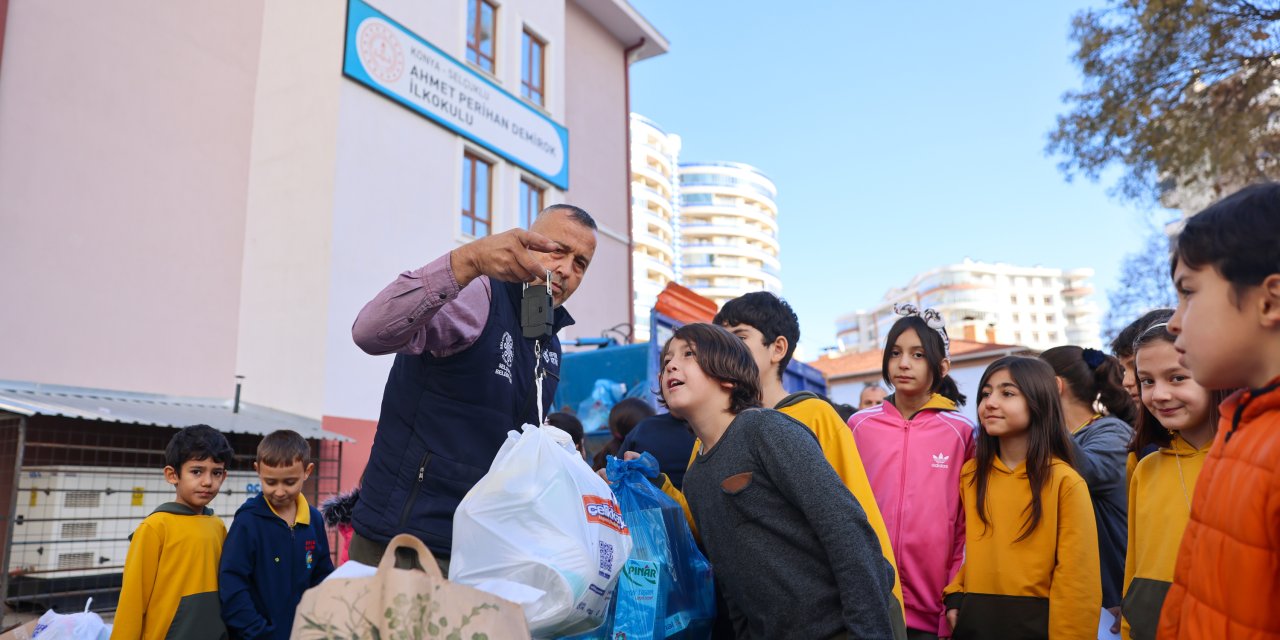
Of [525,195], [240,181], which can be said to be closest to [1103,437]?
[240,181]

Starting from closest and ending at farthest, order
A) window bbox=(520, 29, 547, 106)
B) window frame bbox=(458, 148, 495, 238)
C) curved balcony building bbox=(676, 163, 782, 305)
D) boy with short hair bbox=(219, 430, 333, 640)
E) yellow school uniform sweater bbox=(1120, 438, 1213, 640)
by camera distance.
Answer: yellow school uniform sweater bbox=(1120, 438, 1213, 640) < boy with short hair bbox=(219, 430, 333, 640) < window frame bbox=(458, 148, 495, 238) < window bbox=(520, 29, 547, 106) < curved balcony building bbox=(676, 163, 782, 305)

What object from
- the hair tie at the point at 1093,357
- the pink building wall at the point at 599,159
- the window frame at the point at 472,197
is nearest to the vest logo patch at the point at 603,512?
the hair tie at the point at 1093,357

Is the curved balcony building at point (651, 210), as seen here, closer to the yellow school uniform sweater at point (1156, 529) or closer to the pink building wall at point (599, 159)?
the pink building wall at point (599, 159)

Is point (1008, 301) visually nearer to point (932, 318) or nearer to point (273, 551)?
point (932, 318)

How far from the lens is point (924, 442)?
130 inches

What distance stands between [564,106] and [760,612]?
1409 centimetres

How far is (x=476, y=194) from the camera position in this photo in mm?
13156

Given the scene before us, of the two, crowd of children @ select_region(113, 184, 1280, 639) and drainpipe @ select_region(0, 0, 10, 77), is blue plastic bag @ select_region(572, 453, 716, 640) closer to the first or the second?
crowd of children @ select_region(113, 184, 1280, 639)

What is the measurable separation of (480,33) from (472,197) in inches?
107

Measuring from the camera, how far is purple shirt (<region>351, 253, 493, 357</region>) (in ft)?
6.32

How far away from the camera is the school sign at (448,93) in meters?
11.1

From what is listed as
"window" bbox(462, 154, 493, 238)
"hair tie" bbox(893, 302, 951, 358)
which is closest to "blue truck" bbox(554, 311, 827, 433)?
"hair tie" bbox(893, 302, 951, 358)

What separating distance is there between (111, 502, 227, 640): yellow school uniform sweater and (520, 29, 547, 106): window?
11.7 m

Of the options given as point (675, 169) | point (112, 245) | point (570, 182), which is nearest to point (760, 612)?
point (112, 245)
